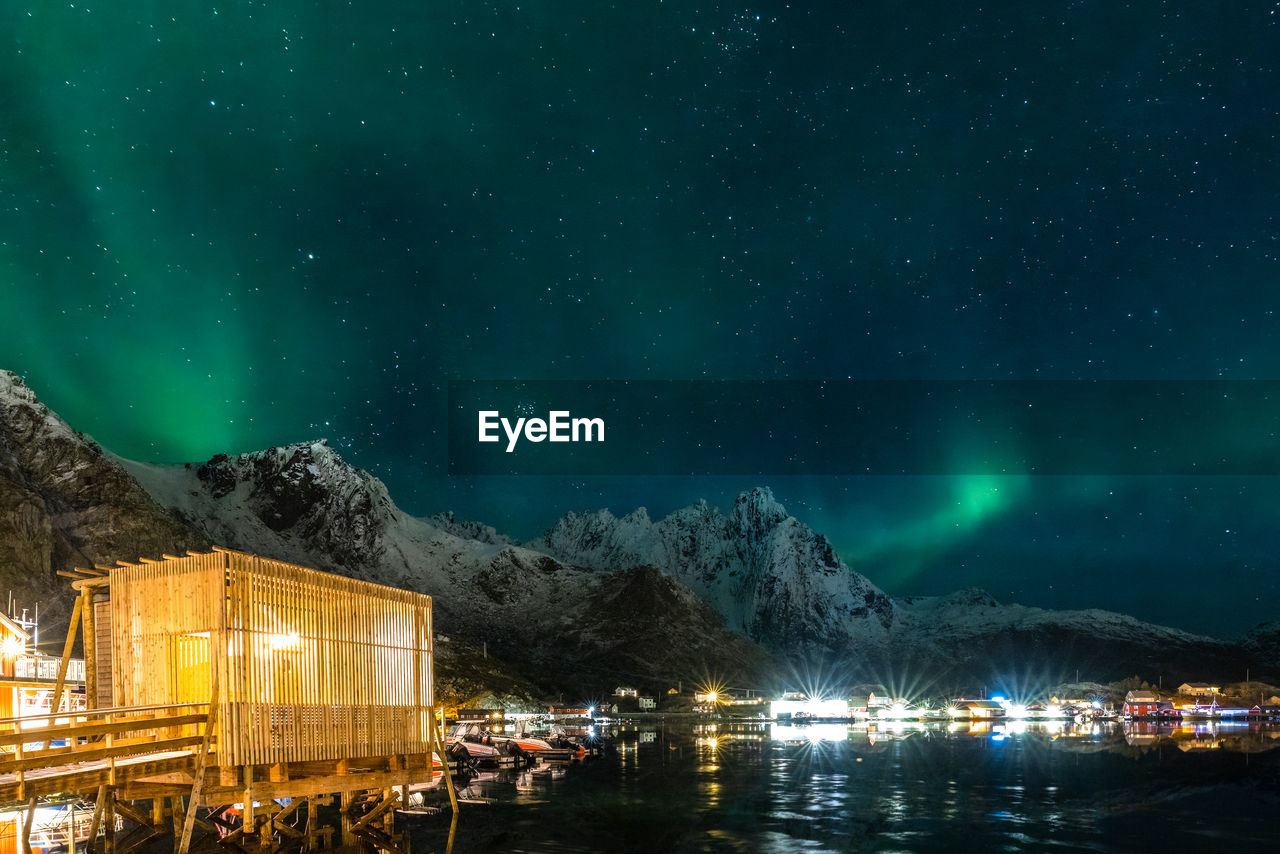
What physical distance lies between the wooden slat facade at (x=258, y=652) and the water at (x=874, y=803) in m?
8.64

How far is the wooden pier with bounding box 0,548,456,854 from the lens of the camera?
28.5 meters

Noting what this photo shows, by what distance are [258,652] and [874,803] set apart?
3450 centimetres

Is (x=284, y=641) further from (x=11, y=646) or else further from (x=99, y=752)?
(x=11, y=646)

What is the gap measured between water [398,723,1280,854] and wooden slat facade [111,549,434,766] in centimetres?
864

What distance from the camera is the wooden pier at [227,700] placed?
2852 centimetres

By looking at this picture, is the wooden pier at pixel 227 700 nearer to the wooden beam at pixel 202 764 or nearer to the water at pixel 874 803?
the wooden beam at pixel 202 764

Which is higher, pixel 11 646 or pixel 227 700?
pixel 227 700

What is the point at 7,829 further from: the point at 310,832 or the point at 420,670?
the point at 420,670

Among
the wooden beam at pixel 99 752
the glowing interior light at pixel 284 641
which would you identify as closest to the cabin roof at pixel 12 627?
the wooden beam at pixel 99 752

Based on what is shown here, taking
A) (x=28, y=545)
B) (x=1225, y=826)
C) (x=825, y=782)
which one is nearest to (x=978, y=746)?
(x=825, y=782)

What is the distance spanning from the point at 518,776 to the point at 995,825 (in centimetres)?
3605

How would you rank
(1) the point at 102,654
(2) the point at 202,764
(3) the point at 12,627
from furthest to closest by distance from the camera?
(3) the point at 12,627, (1) the point at 102,654, (2) the point at 202,764

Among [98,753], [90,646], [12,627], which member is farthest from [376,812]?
[12,627]

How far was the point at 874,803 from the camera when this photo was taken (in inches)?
2088
